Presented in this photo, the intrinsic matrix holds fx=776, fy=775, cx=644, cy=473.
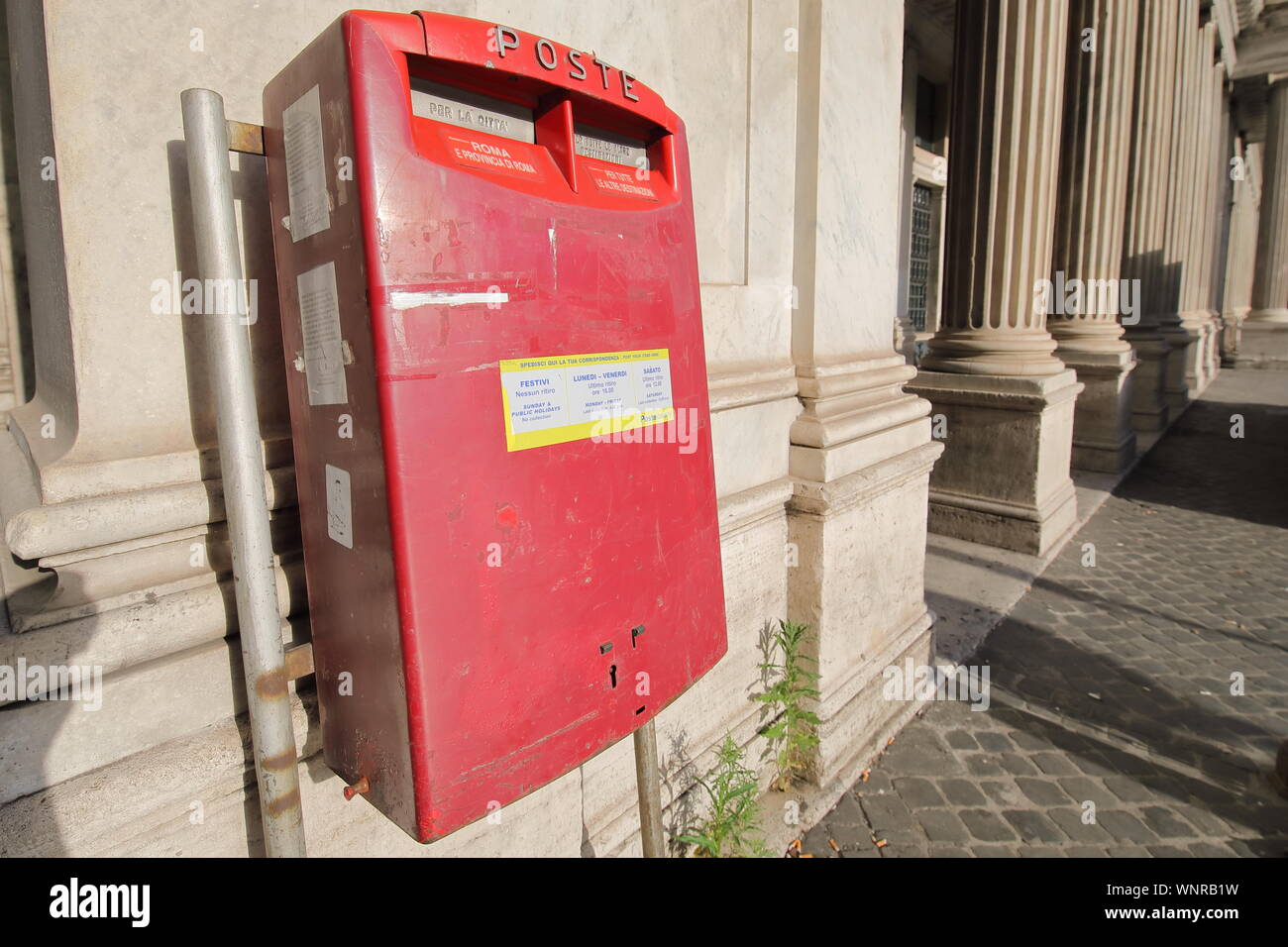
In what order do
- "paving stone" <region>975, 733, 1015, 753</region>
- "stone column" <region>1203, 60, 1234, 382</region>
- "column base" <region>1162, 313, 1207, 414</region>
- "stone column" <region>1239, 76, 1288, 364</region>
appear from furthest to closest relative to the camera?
"stone column" <region>1239, 76, 1288, 364</region> → "stone column" <region>1203, 60, 1234, 382</region> → "column base" <region>1162, 313, 1207, 414</region> → "paving stone" <region>975, 733, 1015, 753</region>

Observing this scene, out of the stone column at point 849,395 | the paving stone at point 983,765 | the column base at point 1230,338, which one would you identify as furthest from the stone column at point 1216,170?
the paving stone at point 983,765

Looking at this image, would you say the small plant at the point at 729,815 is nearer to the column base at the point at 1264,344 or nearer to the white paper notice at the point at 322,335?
the white paper notice at the point at 322,335

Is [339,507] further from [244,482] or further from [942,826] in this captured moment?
[942,826]

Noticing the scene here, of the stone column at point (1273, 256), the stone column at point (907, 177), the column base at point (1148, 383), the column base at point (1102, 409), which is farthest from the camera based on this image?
the stone column at point (1273, 256)

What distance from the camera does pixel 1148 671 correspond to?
4.20 m

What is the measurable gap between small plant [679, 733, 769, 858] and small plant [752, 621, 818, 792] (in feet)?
0.89

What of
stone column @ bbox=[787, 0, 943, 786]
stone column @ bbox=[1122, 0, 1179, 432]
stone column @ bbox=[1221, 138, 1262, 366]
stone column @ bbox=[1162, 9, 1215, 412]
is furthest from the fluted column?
stone column @ bbox=[1221, 138, 1262, 366]

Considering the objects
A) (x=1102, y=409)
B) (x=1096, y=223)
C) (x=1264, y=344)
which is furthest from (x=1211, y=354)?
(x=1096, y=223)

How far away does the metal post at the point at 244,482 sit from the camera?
1281mm

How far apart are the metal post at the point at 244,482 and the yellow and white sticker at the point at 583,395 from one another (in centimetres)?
46

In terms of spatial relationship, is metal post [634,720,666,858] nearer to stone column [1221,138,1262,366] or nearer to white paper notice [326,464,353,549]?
white paper notice [326,464,353,549]

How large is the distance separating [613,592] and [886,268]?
8.42ft

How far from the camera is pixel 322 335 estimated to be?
137 cm

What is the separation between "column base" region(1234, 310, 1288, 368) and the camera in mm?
20594
